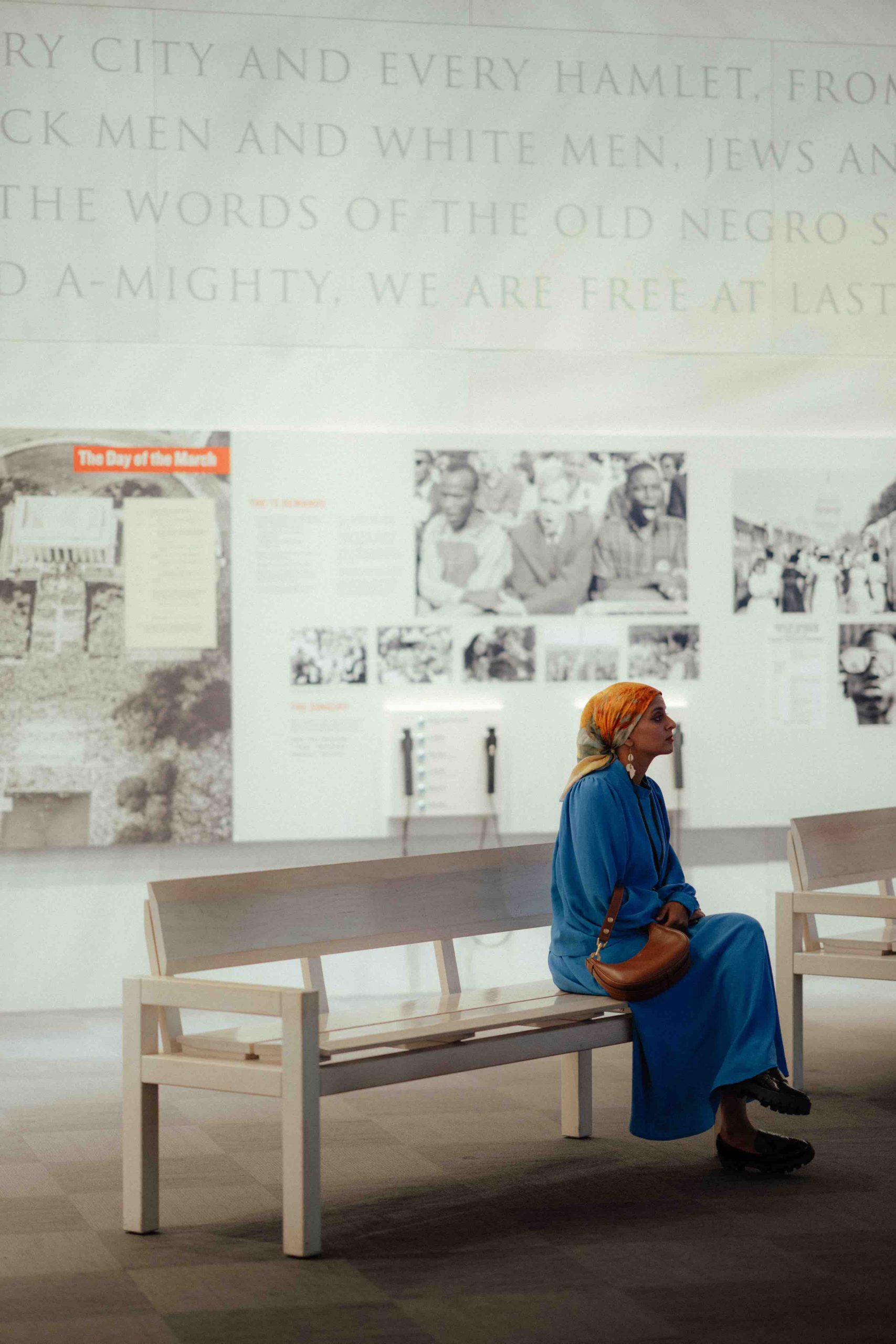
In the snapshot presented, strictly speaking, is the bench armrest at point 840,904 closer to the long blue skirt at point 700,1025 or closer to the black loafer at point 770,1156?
the long blue skirt at point 700,1025

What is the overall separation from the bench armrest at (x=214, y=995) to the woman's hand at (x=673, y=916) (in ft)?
3.83

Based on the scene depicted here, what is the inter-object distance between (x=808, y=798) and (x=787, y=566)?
1122 millimetres

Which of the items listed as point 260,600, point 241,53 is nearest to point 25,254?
point 241,53

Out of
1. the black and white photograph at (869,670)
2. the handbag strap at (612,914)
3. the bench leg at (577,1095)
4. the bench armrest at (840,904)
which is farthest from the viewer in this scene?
the black and white photograph at (869,670)

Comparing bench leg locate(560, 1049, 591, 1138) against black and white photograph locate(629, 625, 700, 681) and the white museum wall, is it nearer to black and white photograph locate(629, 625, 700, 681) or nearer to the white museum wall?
the white museum wall

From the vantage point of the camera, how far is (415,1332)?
132 inches

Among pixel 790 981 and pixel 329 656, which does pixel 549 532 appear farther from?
pixel 790 981

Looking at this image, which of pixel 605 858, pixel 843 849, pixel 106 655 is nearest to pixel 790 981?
pixel 843 849

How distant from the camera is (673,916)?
467cm

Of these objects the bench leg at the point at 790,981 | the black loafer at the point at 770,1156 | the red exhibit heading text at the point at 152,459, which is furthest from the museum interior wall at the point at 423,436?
the black loafer at the point at 770,1156

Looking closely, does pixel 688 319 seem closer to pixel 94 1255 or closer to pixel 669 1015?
pixel 669 1015

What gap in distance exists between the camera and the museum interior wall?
7.25m

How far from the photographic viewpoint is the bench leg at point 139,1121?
4031 mm

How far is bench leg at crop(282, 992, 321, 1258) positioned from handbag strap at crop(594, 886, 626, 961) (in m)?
1.11
